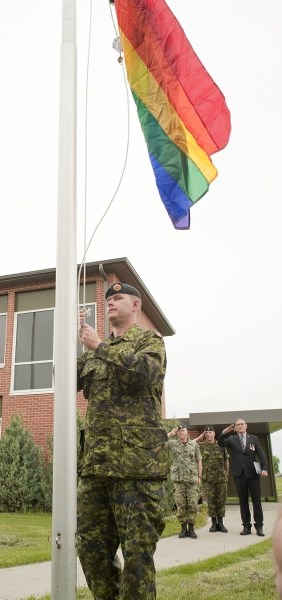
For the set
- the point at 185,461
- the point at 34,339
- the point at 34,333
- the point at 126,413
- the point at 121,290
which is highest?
the point at 34,333

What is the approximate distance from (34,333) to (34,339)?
190 mm

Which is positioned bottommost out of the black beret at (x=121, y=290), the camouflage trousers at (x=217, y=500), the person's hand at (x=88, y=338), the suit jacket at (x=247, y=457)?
the camouflage trousers at (x=217, y=500)

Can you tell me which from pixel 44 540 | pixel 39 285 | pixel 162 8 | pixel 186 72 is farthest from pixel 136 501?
pixel 39 285

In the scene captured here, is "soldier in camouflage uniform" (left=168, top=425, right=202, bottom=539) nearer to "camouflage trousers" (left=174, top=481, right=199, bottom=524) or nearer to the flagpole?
"camouflage trousers" (left=174, top=481, right=199, bottom=524)

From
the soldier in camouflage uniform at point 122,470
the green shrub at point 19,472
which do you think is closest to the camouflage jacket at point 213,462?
the green shrub at point 19,472

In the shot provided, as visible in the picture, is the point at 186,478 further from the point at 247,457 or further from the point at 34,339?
the point at 34,339

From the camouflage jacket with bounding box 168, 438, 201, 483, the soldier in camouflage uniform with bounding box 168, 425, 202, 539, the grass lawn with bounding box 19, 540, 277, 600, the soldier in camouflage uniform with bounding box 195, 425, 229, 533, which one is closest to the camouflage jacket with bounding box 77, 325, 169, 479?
the grass lawn with bounding box 19, 540, 277, 600

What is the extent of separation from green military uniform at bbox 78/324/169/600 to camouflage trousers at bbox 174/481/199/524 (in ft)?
22.5

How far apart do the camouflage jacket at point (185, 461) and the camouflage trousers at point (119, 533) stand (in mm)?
7194

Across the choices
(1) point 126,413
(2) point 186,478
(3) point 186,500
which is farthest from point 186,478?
(1) point 126,413

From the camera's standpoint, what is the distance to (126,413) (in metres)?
3.11

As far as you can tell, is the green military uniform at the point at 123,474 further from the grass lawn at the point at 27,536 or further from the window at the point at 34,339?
the window at the point at 34,339

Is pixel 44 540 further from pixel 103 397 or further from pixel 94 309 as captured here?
pixel 94 309

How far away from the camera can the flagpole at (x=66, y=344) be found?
2717 mm
